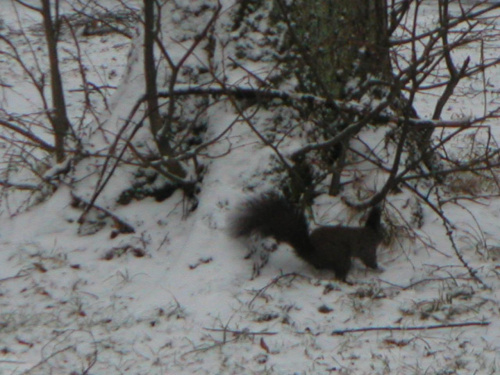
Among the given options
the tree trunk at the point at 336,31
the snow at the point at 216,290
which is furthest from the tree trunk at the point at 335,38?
the snow at the point at 216,290

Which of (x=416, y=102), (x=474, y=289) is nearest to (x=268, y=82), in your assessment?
(x=474, y=289)

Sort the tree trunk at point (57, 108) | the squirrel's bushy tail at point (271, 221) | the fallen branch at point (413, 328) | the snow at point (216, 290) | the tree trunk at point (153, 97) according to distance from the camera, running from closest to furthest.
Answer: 1. the snow at point (216, 290)
2. the fallen branch at point (413, 328)
3. the squirrel's bushy tail at point (271, 221)
4. the tree trunk at point (153, 97)
5. the tree trunk at point (57, 108)

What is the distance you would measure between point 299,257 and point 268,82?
4.08 ft

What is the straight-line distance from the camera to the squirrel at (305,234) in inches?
170

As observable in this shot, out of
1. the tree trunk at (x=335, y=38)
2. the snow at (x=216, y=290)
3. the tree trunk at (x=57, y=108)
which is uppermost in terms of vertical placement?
the tree trunk at (x=335, y=38)

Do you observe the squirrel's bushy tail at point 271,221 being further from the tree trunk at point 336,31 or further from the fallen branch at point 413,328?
the tree trunk at point 336,31

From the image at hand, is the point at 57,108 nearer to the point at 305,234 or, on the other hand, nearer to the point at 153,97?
the point at 153,97

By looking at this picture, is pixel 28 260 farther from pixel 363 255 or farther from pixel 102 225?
pixel 363 255

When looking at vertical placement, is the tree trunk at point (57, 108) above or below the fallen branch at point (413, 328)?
above

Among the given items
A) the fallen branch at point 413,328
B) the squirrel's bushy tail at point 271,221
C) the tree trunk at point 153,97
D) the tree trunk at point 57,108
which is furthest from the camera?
the tree trunk at point 57,108

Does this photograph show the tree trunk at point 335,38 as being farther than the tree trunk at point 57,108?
No

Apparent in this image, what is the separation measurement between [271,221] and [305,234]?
9.2 inches

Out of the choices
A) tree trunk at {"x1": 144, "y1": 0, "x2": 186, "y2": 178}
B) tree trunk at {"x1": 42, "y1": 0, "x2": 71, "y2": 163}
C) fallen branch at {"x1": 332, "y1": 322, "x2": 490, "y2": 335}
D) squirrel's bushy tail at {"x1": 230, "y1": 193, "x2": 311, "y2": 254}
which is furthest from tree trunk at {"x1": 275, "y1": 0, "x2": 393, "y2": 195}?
tree trunk at {"x1": 42, "y1": 0, "x2": 71, "y2": 163}

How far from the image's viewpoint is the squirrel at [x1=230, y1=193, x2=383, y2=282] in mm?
4320
